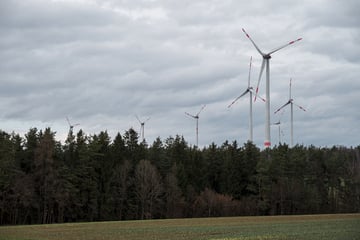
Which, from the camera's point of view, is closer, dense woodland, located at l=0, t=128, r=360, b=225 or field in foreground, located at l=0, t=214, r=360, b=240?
field in foreground, located at l=0, t=214, r=360, b=240

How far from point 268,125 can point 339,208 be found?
29.4 meters

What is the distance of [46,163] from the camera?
340ft

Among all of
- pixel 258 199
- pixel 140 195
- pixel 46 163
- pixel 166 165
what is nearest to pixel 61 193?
pixel 46 163

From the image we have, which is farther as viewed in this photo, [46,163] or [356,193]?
[356,193]

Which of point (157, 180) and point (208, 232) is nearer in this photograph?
point (208, 232)

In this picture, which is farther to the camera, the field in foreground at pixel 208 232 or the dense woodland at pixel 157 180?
the dense woodland at pixel 157 180

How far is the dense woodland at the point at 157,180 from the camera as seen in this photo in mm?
103125

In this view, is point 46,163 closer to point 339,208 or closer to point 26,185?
point 26,185

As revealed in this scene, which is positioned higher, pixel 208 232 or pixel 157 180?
pixel 157 180

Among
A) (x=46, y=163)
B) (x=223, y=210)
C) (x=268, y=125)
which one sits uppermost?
(x=268, y=125)

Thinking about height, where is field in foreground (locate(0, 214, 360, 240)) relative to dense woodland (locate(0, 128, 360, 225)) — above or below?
below

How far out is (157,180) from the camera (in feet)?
382

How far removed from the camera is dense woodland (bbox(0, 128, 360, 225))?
10312 cm

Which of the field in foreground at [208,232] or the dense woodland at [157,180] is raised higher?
the dense woodland at [157,180]
